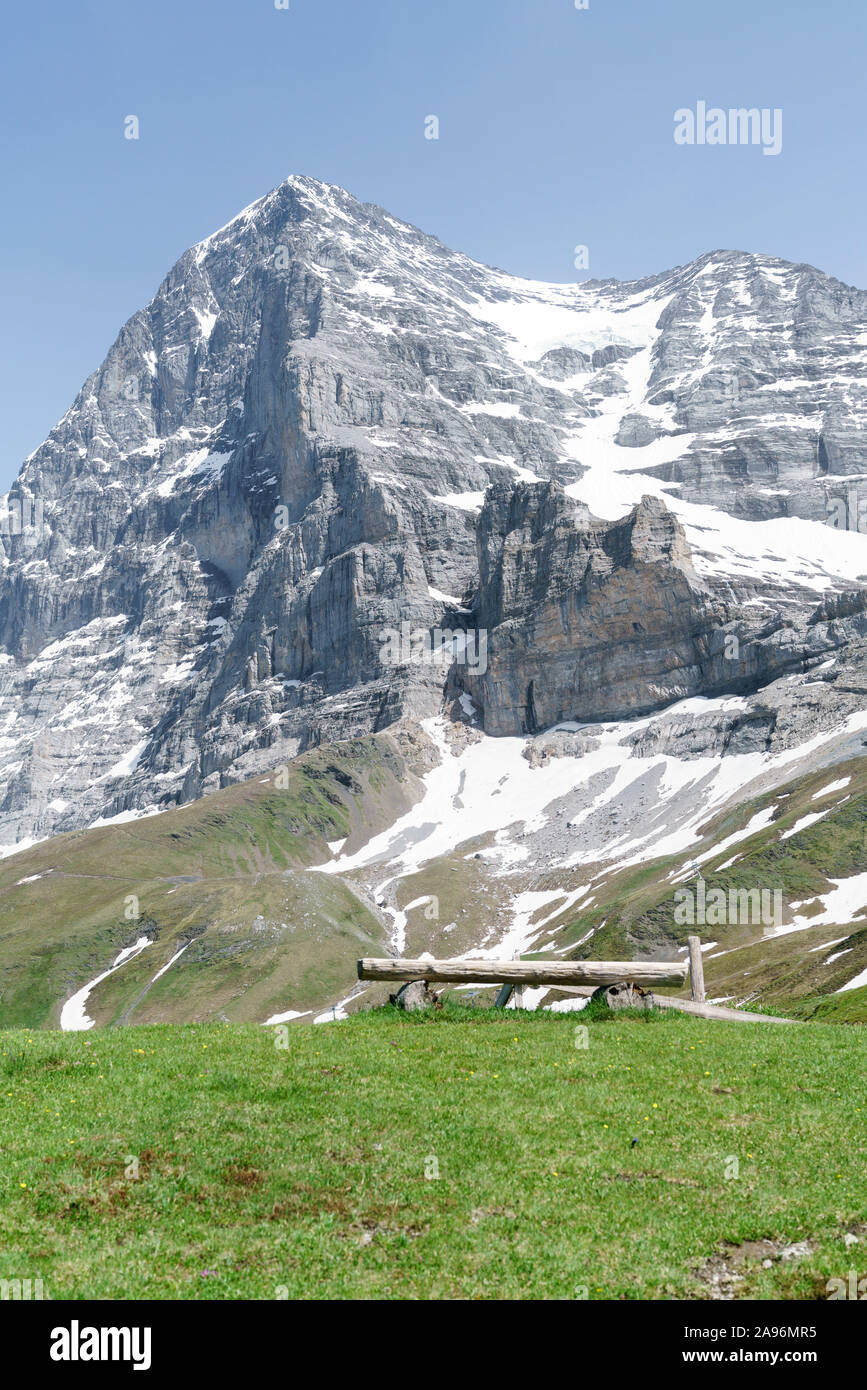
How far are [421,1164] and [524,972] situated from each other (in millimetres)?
11385

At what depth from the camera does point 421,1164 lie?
52.9 feet

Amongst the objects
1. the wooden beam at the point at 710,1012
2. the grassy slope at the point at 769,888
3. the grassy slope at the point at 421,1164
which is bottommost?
the grassy slope at the point at 769,888

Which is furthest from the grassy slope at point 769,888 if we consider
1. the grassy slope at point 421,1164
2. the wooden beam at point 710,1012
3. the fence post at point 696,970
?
the grassy slope at point 421,1164

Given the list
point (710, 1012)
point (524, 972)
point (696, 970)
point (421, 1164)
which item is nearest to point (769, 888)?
point (696, 970)

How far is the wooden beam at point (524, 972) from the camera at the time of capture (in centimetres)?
2702

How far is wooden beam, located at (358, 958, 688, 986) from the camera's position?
2702 centimetres

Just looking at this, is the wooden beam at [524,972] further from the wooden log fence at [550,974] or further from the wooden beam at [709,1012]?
the wooden beam at [709,1012]

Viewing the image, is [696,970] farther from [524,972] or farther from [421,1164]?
[421,1164]

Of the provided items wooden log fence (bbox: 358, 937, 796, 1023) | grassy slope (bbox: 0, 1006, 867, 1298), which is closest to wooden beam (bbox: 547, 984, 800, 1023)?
wooden log fence (bbox: 358, 937, 796, 1023)

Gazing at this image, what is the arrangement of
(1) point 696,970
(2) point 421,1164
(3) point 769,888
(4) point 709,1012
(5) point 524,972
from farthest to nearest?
(3) point 769,888 < (1) point 696,970 < (4) point 709,1012 < (5) point 524,972 < (2) point 421,1164

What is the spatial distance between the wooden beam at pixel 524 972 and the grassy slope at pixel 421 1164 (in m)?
3.67

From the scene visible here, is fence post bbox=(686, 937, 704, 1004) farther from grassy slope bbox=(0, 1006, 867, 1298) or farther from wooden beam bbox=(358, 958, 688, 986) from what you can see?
grassy slope bbox=(0, 1006, 867, 1298)
